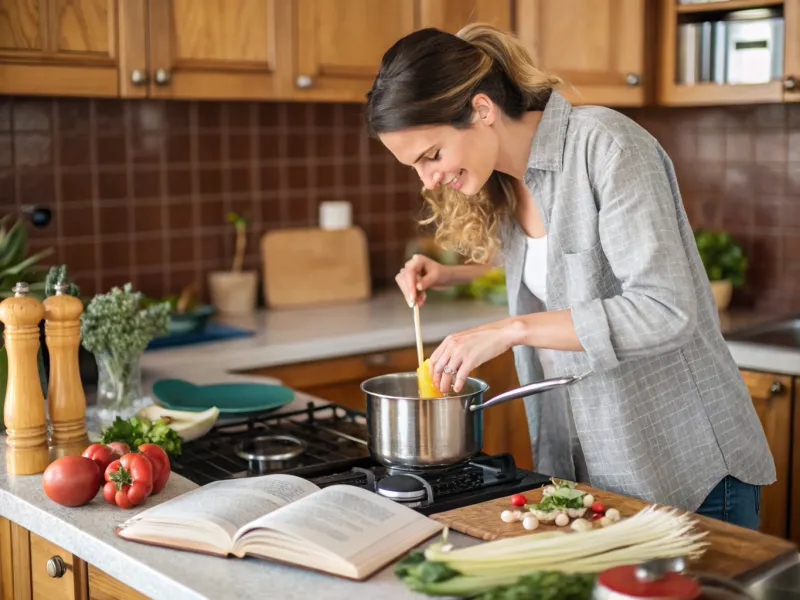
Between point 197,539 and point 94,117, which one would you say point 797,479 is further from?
point 94,117

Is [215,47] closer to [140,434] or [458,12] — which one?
[458,12]

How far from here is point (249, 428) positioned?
2201 mm

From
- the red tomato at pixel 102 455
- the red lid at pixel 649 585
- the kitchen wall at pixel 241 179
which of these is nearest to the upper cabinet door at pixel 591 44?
the kitchen wall at pixel 241 179

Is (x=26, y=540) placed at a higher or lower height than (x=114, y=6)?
lower

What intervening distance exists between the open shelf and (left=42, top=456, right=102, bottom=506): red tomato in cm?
260

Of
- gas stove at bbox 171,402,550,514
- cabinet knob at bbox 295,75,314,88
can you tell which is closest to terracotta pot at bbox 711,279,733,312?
cabinet knob at bbox 295,75,314,88

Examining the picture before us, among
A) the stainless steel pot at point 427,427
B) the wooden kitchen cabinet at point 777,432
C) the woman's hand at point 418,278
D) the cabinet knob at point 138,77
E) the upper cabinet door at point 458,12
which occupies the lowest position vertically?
the wooden kitchen cabinet at point 777,432

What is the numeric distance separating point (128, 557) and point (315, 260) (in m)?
2.34

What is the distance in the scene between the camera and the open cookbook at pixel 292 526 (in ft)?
4.70

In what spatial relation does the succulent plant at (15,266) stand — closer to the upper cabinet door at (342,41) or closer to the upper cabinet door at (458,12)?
the upper cabinet door at (342,41)

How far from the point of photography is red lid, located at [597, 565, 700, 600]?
3.87 ft

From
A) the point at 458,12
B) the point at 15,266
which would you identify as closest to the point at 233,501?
the point at 15,266

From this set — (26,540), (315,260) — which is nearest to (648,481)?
(26,540)

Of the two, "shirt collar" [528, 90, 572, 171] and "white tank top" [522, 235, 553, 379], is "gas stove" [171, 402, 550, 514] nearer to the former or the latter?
"white tank top" [522, 235, 553, 379]
